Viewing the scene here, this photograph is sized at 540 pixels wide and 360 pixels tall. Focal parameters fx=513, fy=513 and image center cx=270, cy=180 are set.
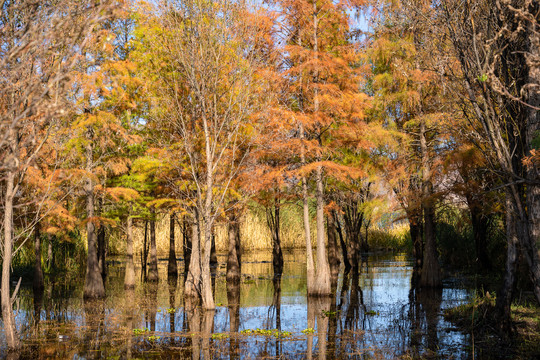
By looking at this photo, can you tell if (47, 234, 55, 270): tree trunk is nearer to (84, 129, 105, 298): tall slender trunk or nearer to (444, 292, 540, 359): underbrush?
(84, 129, 105, 298): tall slender trunk

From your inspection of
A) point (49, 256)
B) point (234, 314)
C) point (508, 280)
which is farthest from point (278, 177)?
point (49, 256)

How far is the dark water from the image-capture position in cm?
1051


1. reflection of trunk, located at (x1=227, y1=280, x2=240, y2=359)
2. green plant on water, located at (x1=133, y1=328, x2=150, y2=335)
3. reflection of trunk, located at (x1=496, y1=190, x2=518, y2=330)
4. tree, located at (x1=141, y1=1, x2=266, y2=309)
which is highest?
tree, located at (x1=141, y1=1, x2=266, y2=309)

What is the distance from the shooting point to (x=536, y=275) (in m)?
7.57

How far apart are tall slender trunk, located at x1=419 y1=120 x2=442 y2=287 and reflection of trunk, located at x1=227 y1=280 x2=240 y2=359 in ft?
24.9

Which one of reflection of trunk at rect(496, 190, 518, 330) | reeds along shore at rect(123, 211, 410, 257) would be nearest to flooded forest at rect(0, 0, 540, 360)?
reflection of trunk at rect(496, 190, 518, 330)

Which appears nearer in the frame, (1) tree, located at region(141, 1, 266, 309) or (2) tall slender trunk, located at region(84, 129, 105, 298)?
(1) tree, located at region(141, 1, 266, 309)

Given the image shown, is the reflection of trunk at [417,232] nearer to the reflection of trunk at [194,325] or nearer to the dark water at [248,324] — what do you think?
the dark water at [248,324]

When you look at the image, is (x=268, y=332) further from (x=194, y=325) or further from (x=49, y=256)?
(x=49, y=256)

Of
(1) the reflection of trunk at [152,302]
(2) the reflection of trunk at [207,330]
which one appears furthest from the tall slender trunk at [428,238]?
(1) the reflection of trunk at [152,302]

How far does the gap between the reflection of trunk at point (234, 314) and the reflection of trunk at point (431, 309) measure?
399 centimetres

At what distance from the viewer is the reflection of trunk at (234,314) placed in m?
10.7

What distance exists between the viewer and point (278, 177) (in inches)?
782

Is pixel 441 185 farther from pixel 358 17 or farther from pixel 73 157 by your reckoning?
pixel 73 157
